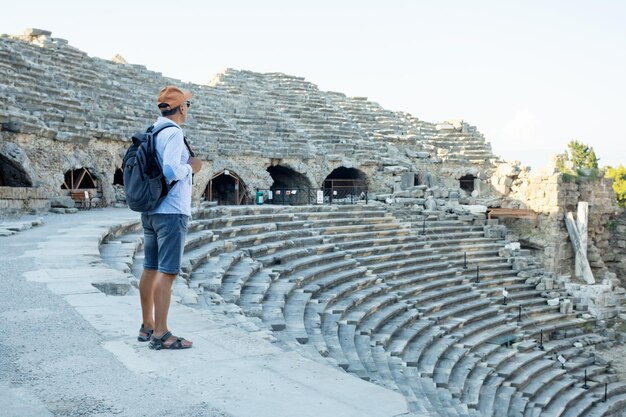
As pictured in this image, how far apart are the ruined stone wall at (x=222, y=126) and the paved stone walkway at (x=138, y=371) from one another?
1265 cm

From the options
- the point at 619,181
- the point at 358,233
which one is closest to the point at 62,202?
the point at 358,233

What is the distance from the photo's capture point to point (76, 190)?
59.9 ft

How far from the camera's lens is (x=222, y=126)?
87.7 feet

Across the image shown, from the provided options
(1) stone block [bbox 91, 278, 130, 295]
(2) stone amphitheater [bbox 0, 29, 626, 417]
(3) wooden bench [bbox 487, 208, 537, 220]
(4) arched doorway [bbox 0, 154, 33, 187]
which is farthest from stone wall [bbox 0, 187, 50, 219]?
(3) wooden bench [bbox 487, 208, 537, 220]

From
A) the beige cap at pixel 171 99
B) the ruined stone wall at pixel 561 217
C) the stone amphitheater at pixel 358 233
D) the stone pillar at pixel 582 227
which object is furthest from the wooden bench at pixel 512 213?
the beige cap at pixel 171 99

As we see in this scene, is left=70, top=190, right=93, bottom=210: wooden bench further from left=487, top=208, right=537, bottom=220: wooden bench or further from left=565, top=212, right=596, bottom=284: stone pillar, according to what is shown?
left=565, top=212, right=596, bottom=284: stone pillar

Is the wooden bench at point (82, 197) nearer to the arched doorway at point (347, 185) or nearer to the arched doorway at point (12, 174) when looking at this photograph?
the arched doorway at point (12, 174)

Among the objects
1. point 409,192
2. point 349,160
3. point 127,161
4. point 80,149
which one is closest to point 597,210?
point 409,192

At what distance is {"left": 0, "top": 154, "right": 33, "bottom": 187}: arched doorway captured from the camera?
16.6 meters

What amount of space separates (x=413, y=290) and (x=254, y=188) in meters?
11.4

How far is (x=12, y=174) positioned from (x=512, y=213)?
61.4 ft

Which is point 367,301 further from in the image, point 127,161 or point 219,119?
point 219,119

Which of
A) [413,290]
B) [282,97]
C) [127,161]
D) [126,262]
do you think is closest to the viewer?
[127,161]

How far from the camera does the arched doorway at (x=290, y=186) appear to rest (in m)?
27.1
